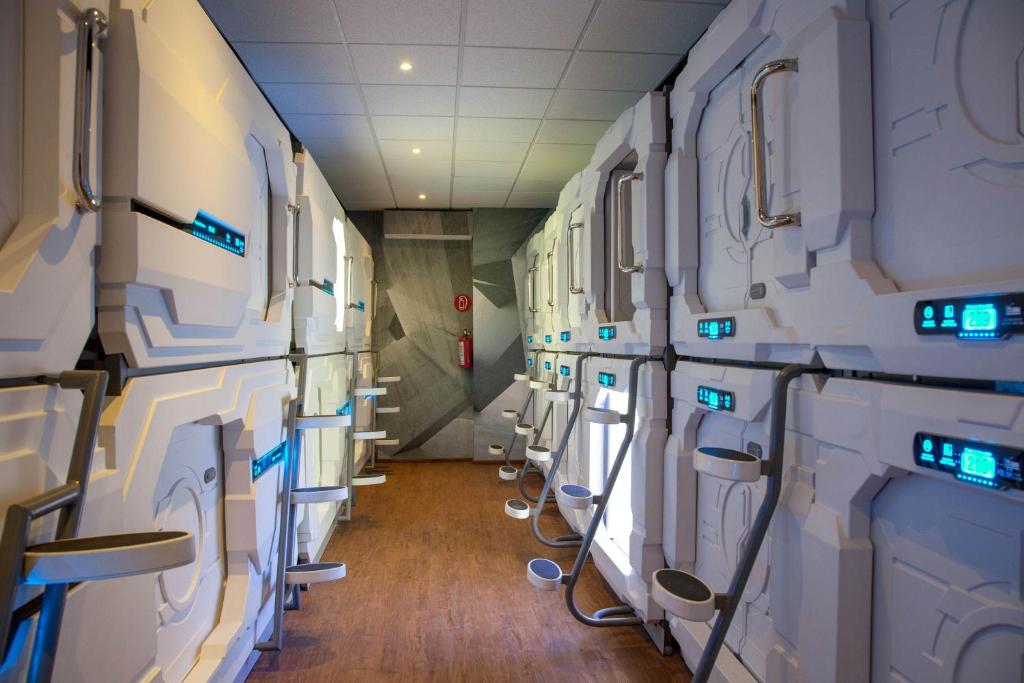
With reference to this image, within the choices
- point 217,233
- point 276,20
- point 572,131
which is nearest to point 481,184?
point 572,131

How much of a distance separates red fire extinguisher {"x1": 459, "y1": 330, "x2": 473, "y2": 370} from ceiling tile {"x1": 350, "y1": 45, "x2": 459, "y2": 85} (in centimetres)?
358

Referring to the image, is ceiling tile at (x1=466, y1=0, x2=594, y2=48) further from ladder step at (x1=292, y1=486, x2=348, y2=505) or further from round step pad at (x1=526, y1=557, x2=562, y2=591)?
round step pad at (x1=526, y1=557, x2=562, y2=591)

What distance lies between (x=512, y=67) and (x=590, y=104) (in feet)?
2.37

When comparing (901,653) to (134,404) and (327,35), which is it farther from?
(327,35)

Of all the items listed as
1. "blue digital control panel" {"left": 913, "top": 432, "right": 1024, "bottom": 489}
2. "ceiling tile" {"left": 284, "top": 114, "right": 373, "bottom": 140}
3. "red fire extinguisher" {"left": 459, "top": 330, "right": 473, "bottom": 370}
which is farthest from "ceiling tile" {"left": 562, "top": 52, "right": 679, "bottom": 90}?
"red fire extinguisher" {"left": 459, "top": 330, "right": 473, "bottom": 370}

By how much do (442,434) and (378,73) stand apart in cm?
426

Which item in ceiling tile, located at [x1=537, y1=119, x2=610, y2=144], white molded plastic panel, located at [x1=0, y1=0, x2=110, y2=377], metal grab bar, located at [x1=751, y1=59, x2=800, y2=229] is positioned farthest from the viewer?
ceiling tile, located at [x1=537, y1=119, x2=610, y2=144]

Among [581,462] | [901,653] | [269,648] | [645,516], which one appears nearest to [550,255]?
[581,462]

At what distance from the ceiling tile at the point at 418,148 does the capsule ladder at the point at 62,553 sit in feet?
11.4

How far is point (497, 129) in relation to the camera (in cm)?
389

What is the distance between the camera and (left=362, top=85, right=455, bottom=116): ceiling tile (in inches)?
128

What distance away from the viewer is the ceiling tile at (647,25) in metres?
2.47

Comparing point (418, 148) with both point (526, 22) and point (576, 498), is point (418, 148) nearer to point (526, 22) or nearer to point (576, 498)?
point (526, 22)

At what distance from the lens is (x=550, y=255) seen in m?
4.51
